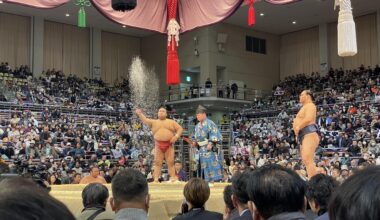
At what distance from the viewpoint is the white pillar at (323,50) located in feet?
54.2

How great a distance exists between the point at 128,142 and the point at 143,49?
690 cm

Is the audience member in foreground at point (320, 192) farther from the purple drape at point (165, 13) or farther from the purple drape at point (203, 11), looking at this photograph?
the purple drape at point (203, 11)

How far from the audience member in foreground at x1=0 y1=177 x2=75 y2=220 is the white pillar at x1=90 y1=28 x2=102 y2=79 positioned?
17.1 metres

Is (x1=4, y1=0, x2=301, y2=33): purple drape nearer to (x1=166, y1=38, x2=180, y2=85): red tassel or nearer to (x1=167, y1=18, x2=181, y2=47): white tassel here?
(x1=167, y1=18, x2=181, y2=47): white tassel

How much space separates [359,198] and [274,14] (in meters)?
15.5

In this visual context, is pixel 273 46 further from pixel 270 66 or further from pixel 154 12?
pixel 154 12

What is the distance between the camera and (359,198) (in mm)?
547

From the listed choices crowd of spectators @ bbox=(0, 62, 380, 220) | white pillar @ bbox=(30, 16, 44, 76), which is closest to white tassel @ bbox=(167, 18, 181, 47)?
crowd of spectators @ bbox=(0, 62, 380, 220)

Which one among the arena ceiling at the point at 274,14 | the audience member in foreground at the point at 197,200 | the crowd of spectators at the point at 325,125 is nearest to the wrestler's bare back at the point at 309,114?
the audience member in foreground at the point at 197,200

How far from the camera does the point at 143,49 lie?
18562mm

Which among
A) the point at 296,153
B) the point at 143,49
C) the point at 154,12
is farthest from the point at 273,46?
the point at 154,12

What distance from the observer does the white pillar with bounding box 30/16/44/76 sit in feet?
51.9

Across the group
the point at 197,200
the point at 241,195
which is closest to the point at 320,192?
the point at 241,195

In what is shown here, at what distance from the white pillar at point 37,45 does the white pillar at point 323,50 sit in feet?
31.3
